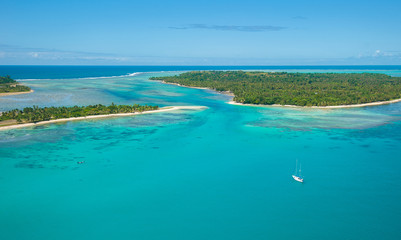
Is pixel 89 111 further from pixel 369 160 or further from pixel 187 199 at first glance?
pixel 369 160

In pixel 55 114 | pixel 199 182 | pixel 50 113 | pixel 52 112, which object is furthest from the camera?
pixel 52 112

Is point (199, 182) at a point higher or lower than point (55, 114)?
lower

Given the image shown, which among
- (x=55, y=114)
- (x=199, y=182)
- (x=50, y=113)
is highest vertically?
(x=50, y=113)

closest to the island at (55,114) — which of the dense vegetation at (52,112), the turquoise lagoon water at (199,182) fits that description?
the dense vegetation at (52,112)

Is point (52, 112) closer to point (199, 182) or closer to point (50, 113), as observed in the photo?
point (50, 113)

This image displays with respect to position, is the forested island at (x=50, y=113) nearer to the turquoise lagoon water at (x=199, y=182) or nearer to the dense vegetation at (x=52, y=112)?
the dense vegetation at (x=52, y=112)

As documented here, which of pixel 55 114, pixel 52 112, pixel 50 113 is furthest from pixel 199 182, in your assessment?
pixel 52 112

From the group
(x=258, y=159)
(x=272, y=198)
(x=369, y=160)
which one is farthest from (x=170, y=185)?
(x=369, y=160)
